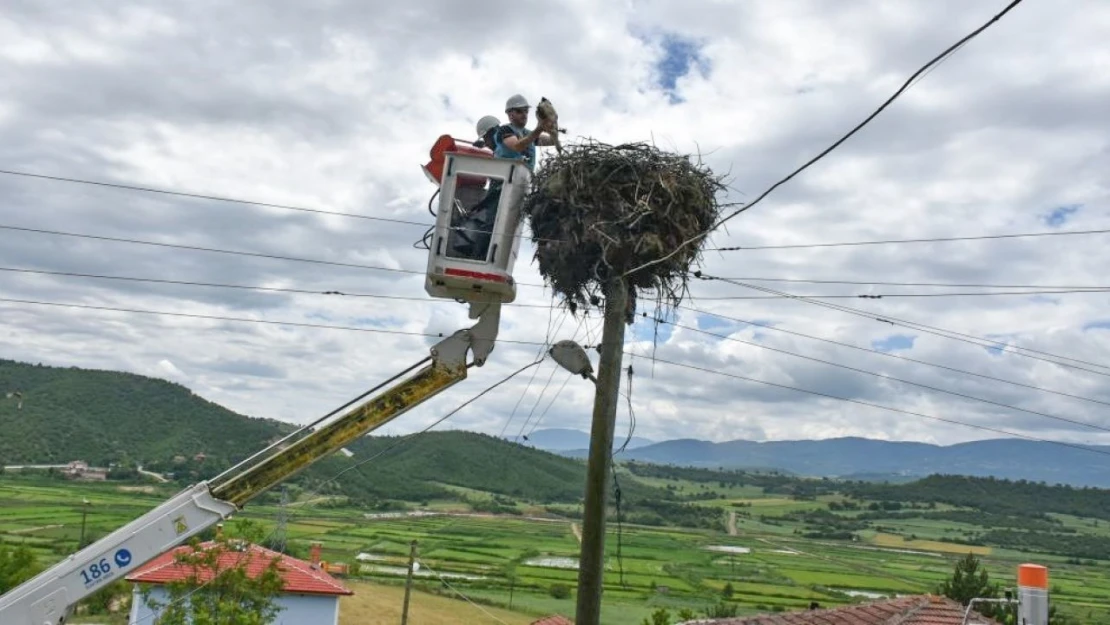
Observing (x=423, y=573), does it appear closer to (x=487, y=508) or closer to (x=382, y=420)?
(x=487, y=508)

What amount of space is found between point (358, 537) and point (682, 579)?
3330cm

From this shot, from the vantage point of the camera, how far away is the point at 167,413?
337ft

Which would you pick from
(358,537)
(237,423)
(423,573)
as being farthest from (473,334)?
(237,423)

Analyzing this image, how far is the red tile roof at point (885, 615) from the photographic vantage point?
12.9m

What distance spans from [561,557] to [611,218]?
299ft

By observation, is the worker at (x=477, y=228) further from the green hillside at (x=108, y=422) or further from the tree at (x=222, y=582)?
the green hillside at (x=108, y=422)

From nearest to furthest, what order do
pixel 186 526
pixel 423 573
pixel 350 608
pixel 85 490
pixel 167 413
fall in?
pixel 186 526 → pixel 350 608 → pixel 423 573 → pixel 85 490 → pixel 167 413

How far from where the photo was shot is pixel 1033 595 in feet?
28.4

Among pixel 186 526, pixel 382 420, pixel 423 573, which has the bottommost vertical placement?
pixel 423 573

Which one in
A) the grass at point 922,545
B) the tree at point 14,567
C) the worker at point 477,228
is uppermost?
the worker at point 477,228

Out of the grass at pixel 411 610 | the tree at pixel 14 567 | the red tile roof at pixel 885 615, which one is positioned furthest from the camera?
the grass at pixel 411 610

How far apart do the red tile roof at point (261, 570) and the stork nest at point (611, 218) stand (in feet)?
64.0

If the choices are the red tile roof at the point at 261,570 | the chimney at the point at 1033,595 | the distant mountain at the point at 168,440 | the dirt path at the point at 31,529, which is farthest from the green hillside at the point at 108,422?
the chimney at the point at 1033,595

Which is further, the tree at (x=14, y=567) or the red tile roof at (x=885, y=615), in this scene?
the tree at (x=14, y=567)
